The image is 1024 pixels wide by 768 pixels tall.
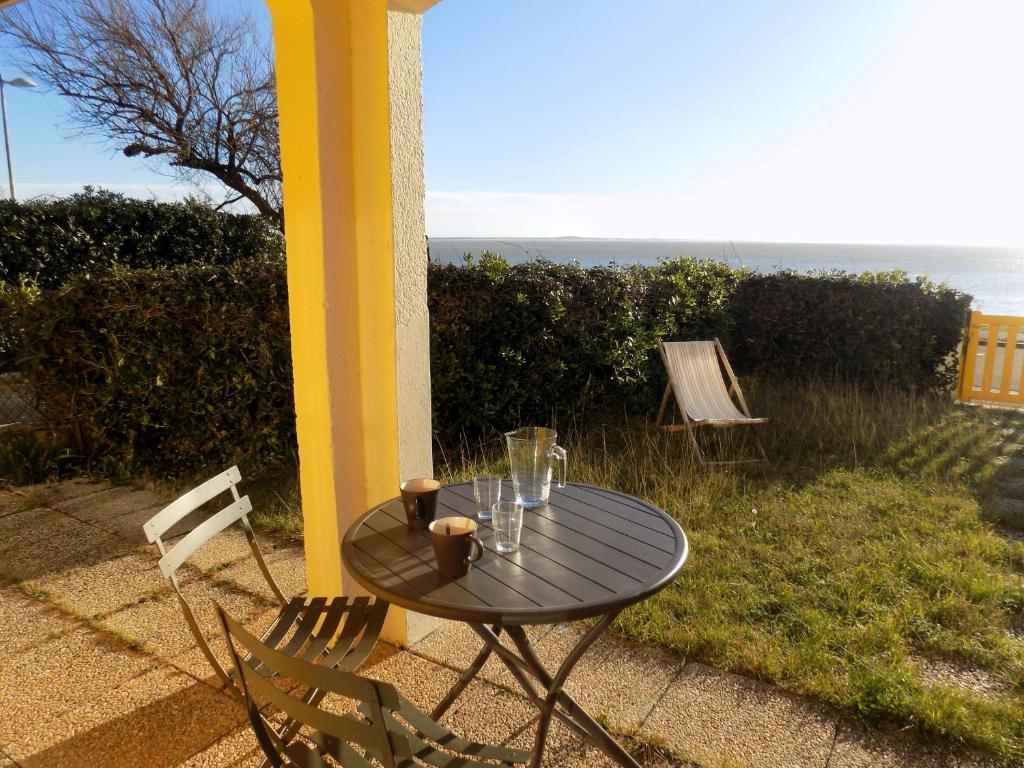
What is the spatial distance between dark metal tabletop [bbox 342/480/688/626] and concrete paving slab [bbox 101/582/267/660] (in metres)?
1.23

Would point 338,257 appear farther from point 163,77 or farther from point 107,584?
point 163,77

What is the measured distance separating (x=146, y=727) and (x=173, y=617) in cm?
72

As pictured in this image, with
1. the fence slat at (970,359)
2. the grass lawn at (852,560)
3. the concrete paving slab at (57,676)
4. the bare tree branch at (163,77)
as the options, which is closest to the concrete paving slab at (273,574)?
the grass lawn at (852,560)

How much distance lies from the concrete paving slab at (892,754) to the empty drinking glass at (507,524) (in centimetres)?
117

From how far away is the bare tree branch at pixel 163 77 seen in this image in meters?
8.09

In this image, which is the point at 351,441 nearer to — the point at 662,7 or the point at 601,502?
the point at 601,502

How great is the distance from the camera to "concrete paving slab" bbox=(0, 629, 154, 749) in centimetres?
201

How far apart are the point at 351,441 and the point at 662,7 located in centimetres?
698

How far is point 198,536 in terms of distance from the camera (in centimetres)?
167

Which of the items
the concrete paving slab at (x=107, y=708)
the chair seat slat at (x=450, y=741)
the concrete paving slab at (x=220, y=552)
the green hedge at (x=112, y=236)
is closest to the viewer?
the chair seat slat at (x=450, y=741)

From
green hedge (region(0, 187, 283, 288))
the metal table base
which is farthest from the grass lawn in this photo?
green hedge (region(0, 187, 283, 288))

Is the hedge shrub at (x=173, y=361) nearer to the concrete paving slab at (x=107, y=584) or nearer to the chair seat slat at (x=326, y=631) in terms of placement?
the concrete paving slab at (x=107, y=584)

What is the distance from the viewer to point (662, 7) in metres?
7.15

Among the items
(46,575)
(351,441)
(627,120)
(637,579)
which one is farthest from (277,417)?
(627,120)
